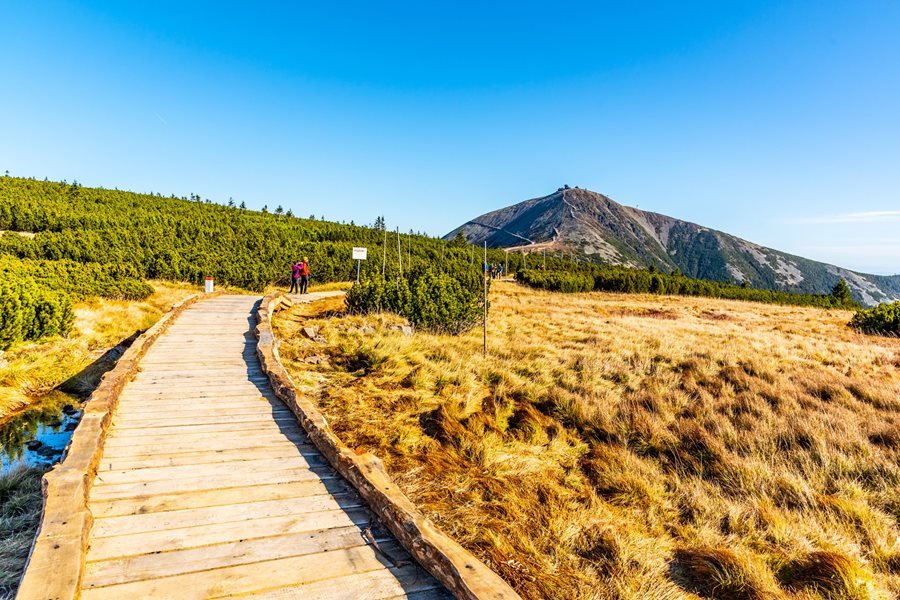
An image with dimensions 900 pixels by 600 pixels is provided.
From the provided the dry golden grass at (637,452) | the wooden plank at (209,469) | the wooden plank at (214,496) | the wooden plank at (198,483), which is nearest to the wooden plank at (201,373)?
the dry golden grass at (637,452)

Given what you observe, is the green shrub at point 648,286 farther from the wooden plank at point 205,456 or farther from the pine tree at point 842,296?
the wooden plank at point 205,456

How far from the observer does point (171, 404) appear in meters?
6.04

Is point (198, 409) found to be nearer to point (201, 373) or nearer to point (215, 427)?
point (215, 427)

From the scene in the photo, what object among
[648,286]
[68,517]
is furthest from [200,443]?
[648,286]

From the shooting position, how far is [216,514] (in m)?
3.58

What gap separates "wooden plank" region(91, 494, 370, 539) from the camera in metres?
3.31

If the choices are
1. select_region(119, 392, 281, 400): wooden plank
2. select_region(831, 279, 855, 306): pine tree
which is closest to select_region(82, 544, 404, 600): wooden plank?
select_region(119, 392, 281, 400): wooden plank

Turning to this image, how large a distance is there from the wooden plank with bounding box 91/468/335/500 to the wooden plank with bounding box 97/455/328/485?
65 mm

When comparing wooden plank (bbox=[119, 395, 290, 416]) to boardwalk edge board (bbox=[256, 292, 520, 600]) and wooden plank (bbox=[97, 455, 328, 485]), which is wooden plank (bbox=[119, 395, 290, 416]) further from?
wooden plank (bbox=[97, 455, 328, 485])

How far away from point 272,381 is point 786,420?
9362 mm

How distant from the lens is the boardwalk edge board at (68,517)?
8.30 ft

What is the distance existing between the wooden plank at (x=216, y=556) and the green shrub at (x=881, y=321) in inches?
981

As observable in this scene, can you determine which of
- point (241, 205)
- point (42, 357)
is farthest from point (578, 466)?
point (241, 205)

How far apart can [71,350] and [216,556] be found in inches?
419
